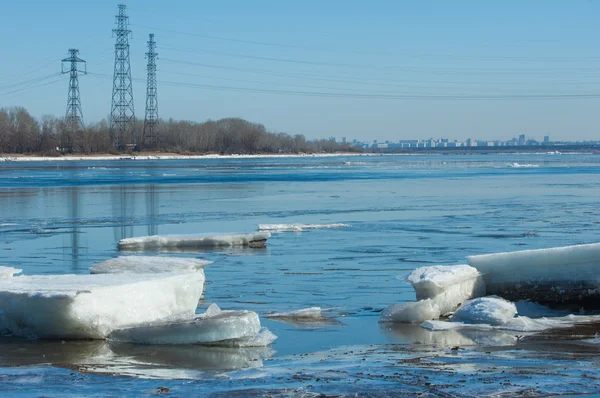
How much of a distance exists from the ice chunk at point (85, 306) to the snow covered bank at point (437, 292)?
100 inches

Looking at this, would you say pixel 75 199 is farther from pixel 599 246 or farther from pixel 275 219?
pixel 599 246

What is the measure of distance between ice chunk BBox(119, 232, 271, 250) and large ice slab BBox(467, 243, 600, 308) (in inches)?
283

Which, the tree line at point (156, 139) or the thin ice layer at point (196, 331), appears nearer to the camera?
the thin ice layer at point (196, 331)

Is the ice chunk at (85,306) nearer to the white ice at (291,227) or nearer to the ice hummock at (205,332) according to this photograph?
the ice hummock at (205,332)

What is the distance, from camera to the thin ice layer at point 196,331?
888cm

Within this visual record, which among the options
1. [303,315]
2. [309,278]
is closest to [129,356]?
[303,315]

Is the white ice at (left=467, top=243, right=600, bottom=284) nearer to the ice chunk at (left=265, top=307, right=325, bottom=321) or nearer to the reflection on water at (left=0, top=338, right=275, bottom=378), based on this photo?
the ice chunk at (left=265, top=307, right=325, bottom=321)

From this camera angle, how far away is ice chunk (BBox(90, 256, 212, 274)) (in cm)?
1188

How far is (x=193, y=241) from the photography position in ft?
56.5

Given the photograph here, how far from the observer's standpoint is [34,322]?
924 centimetres

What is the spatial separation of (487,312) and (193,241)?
8395 millimetres

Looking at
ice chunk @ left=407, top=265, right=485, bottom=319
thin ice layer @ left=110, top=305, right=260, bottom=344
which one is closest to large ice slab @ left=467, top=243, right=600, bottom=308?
ice chunk @ left=407, top=265, right=485, bottom=319

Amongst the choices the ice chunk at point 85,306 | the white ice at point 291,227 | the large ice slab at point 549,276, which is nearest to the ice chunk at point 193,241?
the white ice at point 291,227

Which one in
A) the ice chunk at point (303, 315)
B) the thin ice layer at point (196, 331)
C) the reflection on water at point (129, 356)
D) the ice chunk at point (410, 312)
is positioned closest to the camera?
the reflection on water at point (129, 356)
